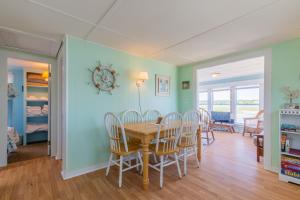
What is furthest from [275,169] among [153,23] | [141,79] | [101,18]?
[101,18]

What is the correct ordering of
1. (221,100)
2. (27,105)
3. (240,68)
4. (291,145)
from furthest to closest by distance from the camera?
(221,100) < (240,68) < (27,105) < (291,145)

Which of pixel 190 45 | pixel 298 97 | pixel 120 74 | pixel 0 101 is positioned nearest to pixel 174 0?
pixel 190 45

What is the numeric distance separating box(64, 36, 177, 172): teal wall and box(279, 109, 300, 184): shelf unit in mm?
2541

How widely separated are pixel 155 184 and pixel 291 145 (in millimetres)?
2242

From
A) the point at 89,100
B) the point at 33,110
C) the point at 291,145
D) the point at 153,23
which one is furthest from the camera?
the point at 33,110

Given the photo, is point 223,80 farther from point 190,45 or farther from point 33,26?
point 33,26

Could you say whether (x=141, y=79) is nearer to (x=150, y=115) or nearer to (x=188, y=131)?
(x=150, y=115)

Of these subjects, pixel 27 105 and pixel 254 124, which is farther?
pixel 254 124

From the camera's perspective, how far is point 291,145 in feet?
7.79

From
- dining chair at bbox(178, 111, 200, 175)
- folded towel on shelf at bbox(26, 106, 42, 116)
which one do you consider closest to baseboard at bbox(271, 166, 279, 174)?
dining chair at bbox(178, 111, 200, 175)

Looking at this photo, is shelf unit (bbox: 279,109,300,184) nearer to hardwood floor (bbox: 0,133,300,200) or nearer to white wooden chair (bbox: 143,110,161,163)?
hardwood floor (bbox: 0,133,300,200)

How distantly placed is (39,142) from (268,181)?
5.32 metres

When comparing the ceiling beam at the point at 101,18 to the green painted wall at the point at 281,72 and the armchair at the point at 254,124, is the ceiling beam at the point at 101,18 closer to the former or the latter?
the green painted wall at the point at 281,72

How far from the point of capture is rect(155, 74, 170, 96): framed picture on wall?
3.59 m
